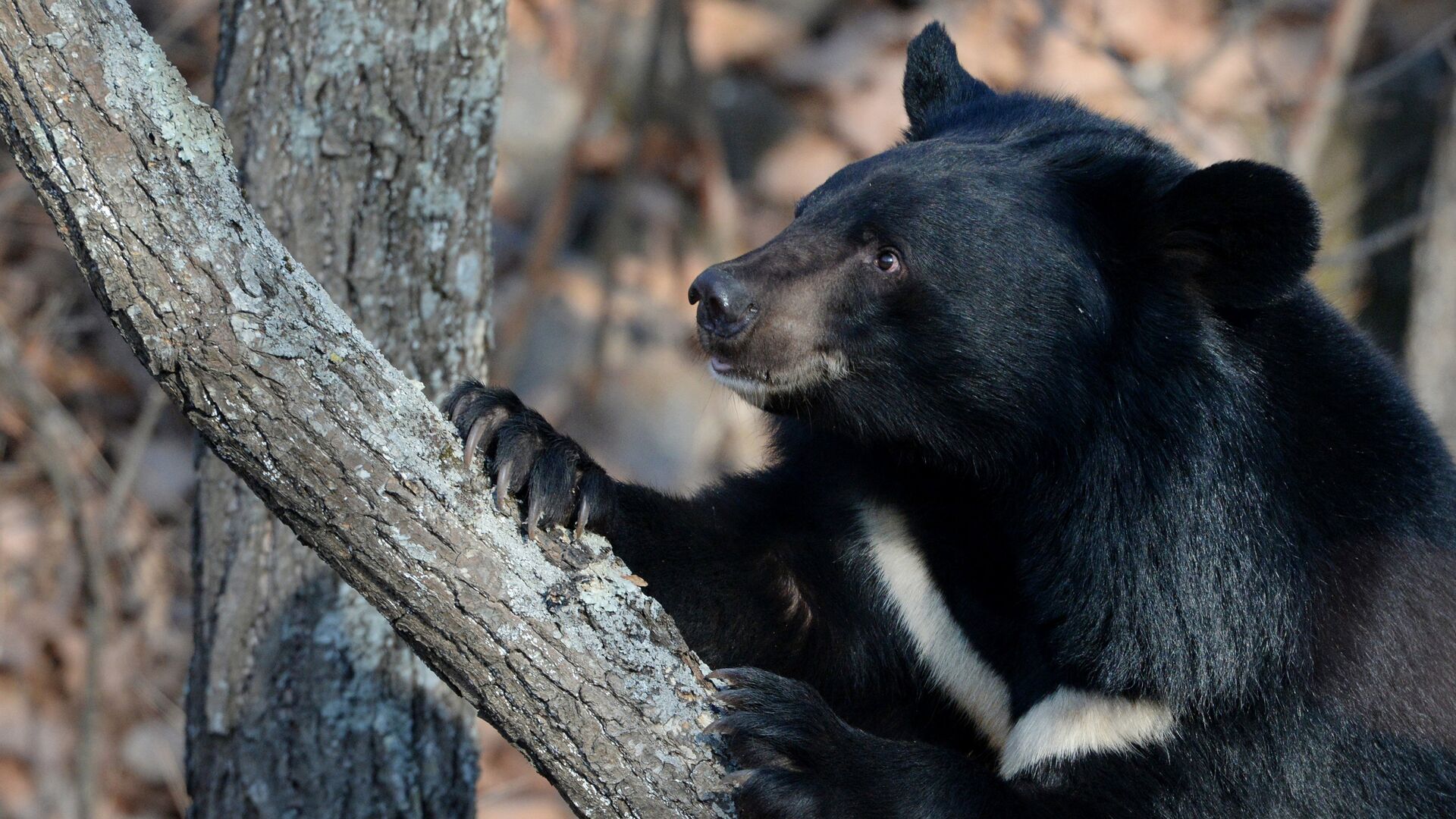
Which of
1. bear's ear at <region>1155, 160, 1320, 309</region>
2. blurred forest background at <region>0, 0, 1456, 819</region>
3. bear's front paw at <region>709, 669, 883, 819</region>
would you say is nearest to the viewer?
bear's front paw at <region>709, 669, 883, 819</region>

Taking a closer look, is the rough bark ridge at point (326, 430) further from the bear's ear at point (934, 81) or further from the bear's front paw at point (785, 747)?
the bear's ear at point (934, 81)

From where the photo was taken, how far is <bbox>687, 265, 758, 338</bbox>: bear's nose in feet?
8.17

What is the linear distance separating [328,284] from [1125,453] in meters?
1.82

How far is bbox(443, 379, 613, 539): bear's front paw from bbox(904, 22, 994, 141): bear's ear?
3.61 feet

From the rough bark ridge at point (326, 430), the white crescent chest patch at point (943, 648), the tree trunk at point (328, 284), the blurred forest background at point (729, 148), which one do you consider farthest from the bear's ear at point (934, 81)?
the blurred forest background at point (729, 148)

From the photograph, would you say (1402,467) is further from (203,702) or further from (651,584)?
(203,702)

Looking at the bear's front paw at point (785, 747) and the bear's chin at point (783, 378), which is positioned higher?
the bear's chin at point (783, 378)

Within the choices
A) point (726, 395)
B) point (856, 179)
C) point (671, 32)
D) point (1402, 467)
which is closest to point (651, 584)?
point (856, 179)

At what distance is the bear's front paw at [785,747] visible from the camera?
Result: 6.99ft

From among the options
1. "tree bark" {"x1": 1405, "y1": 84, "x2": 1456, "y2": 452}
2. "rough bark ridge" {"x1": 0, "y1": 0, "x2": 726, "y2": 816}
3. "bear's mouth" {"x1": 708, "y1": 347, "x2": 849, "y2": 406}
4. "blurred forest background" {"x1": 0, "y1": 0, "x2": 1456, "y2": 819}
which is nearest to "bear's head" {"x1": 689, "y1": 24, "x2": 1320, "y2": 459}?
"bear's mouth" {"x1": 708, "y1": 347, "x2": 849, "y2": 406}

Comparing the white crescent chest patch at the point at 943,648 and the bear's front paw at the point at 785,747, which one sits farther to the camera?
the white crescent chest patch at the point at 943,648

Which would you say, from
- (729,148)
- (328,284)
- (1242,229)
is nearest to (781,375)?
(1242,229)

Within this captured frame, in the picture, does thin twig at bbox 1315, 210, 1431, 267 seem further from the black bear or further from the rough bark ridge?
the rough bark ridge

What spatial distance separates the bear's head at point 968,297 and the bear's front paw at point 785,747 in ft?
1.96
